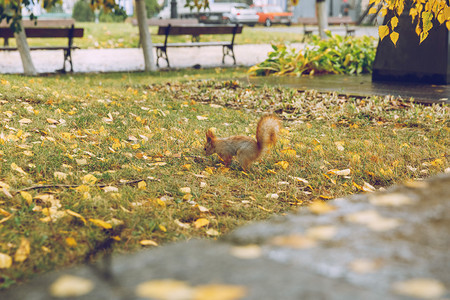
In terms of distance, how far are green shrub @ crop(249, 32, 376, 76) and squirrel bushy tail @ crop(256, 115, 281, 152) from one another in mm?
5593

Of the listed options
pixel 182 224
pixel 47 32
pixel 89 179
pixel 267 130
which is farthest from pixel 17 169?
pixel 47 32

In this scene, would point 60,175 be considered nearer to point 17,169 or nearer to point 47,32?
point 17,169

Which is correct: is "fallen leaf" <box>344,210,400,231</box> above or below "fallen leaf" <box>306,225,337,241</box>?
above

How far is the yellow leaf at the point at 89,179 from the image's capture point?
308 centimetres

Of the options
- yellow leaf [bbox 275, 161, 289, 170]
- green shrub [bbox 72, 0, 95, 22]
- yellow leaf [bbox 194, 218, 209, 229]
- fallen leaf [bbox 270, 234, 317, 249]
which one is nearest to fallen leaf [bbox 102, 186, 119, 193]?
yellow leaf [bbox 194, 218, 209, 229]

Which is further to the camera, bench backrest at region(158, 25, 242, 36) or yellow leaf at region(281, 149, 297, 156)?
bench backrest at region(158, 25, 242, 36)

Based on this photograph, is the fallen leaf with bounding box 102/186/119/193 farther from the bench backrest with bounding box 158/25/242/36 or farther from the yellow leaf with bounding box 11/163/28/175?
the bench backrest with bounding box 158/25/242/36

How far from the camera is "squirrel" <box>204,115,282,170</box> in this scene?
341 cm

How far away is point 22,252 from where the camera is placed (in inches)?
82.8

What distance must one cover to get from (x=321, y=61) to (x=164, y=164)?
20.8 ft

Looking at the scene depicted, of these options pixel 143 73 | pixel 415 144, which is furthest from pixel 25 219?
pixel 143 73

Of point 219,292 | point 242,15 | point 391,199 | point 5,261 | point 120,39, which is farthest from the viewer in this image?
point 242,15

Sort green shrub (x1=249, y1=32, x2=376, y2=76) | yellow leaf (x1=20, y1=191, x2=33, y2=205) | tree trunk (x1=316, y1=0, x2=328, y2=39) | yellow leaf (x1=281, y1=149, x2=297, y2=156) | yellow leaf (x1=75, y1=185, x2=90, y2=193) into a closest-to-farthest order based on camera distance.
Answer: yellow leaf (x1=20, y1=191, x2=33, y2=205), yellow leaf (x1=75, y1=185, x2=90, y2=193), yellow leaf (x1=281, y1=149, x2=297, y2=156), green shrub (x1=249, y1=32, x2=376, y2=76), tree trunk (x1=316, y1=0, x2=328, y2=39)

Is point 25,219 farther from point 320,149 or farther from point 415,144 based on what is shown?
point 415,144
